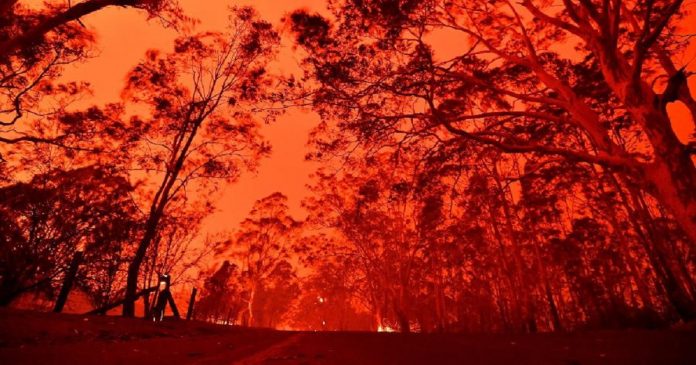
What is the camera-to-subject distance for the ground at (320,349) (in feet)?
15.7

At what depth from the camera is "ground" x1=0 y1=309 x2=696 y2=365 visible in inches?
188

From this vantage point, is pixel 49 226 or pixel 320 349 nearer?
pixel 320 349

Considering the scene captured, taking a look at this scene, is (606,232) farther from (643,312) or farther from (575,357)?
(575,357)

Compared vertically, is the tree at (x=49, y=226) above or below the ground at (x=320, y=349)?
above

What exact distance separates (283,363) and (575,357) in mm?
3815

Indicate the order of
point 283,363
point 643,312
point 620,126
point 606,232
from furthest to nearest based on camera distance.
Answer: point 606,232 → point 620,126 → point 643,312 → point 283,363

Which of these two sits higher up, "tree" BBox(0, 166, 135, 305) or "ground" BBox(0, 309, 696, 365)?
"tree" BBox(0, 166, 135, 305)

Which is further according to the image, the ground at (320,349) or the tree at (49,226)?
the tree at (49,226)

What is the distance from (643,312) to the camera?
10945 mm

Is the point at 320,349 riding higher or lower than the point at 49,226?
lower

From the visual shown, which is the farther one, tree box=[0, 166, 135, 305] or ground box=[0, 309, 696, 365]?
tree box=[0, 166, 135, 305]

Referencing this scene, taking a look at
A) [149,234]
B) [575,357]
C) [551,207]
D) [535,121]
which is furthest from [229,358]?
[551,207]

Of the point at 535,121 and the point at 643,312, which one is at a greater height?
the point at 535,121

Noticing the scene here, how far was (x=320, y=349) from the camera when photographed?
6113 millimetres
